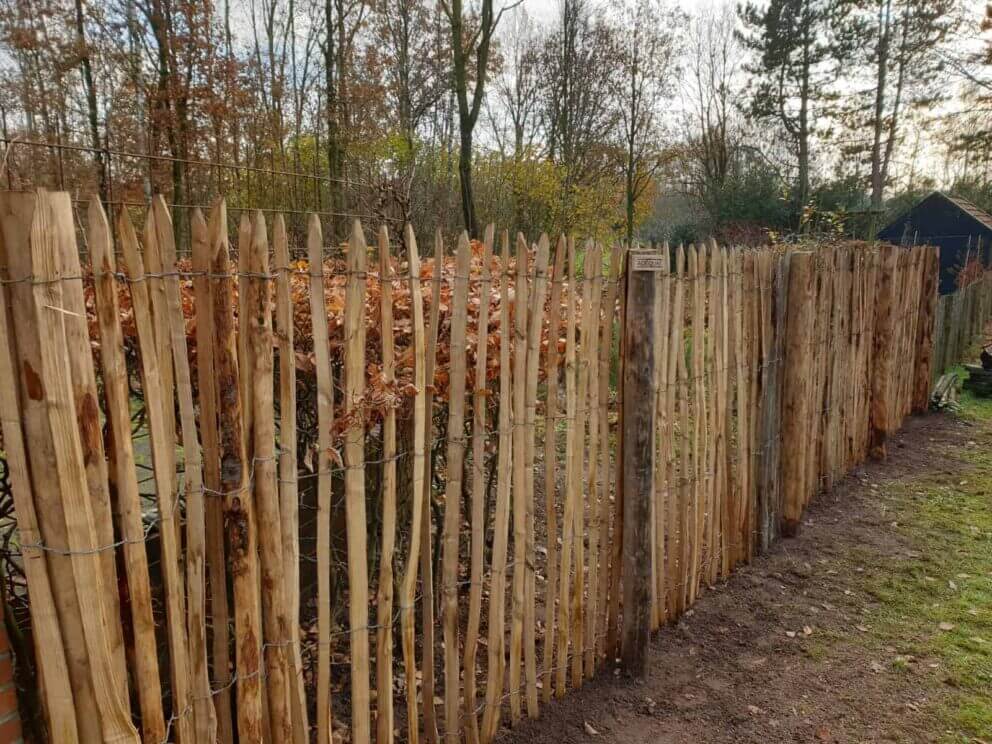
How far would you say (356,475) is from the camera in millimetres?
2008

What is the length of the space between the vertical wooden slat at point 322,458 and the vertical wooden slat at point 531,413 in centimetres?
83

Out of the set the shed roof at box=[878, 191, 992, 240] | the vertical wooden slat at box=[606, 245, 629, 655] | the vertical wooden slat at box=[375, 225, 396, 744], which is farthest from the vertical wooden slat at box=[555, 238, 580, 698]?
the shed roof at box=[878, 191, 992, 240]

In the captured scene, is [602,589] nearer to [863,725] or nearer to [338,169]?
[863,725]

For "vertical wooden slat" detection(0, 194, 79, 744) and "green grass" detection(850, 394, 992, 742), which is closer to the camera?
"vertical wooden slat" detection(0, 194, 79, 744)

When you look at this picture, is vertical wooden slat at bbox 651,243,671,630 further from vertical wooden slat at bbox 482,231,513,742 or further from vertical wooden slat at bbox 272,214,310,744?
vertical wooden slat at bbox 272,214,310,744

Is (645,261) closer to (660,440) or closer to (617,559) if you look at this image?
(660,440)

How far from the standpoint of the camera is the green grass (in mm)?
2920

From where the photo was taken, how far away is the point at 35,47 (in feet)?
32.2

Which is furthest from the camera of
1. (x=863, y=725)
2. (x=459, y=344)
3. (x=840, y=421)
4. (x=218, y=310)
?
(x=840, y=421)

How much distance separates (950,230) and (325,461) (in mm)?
18458

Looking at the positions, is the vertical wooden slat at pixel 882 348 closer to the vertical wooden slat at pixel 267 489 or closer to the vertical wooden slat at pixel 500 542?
the vertical wooden slat at pixel 500 542

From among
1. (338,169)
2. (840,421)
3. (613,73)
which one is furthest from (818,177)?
(840,421)

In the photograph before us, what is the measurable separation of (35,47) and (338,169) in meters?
4.77

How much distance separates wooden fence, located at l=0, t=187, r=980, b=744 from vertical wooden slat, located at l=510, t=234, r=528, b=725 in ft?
0.04
